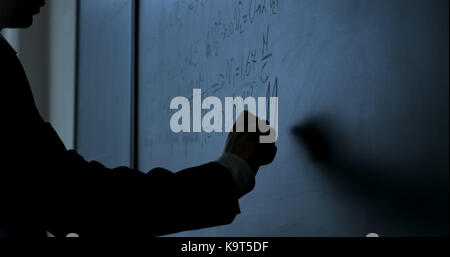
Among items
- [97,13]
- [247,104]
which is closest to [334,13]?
[247,104]

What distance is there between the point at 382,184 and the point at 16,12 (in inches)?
30.1

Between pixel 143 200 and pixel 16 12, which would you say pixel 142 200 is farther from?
pixel 16 12

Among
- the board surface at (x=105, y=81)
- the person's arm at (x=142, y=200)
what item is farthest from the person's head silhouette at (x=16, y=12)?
the board surface at (x=105, y=81)

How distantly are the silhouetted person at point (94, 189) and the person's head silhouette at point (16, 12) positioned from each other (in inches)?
8.9

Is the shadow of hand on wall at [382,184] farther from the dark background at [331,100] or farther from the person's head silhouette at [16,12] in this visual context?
the person's head silhouette at [16,12]

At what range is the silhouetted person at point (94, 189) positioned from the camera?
2.44 ft

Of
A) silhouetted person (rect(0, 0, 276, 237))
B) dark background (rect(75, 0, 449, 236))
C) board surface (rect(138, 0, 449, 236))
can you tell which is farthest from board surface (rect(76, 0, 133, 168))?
silhouetted person (rect(0, 0, 276, 237))

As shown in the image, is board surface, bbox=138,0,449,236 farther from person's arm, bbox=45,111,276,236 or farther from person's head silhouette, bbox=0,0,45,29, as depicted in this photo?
person's head silhouette, bbox=0,0,45,29

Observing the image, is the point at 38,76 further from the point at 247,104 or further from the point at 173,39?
the point at 247,104

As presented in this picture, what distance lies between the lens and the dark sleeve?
2.43ft

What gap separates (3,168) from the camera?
0.75 m

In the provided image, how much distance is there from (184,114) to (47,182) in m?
0.58

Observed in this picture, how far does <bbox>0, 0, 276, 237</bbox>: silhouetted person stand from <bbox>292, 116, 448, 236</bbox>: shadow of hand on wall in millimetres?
132
